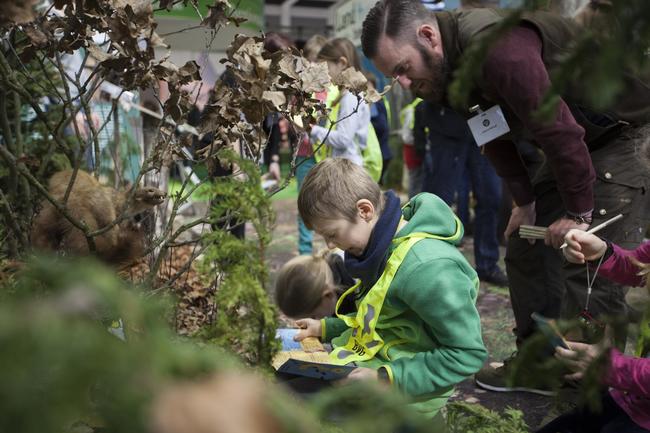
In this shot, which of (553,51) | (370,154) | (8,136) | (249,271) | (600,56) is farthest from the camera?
(370,154)

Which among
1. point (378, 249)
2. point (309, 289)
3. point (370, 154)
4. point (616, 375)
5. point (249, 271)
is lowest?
point (370, 154)

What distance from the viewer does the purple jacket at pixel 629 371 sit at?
186 centimetres

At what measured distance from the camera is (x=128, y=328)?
4.56ft

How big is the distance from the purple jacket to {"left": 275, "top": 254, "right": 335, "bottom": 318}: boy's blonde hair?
4.37 ft

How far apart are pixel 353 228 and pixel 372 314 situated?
0.93ft

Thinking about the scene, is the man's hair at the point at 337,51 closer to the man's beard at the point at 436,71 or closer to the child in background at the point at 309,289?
the child in background at the point at 309,289

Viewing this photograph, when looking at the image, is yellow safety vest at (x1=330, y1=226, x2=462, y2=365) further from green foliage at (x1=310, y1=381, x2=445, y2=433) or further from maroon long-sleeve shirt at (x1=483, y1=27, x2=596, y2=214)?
→ green foliage at (x1=310, y1=381, x2=445, y2=433)

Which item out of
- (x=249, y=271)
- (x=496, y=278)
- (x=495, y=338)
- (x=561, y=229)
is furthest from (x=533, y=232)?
(x=496, y=278)

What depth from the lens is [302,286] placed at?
3.26 meters

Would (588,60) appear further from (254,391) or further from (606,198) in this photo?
(606,198)

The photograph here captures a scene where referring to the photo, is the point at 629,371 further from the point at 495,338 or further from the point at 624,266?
the point at 495,338

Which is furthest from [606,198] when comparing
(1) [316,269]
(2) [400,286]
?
(1) [316,269]

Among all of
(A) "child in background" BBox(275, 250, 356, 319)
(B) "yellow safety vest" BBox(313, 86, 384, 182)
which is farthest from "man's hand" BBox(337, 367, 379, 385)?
(B) "yellow safety vest" BBox(313, 86, 384, 182)

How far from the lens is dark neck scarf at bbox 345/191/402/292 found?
213 cm
